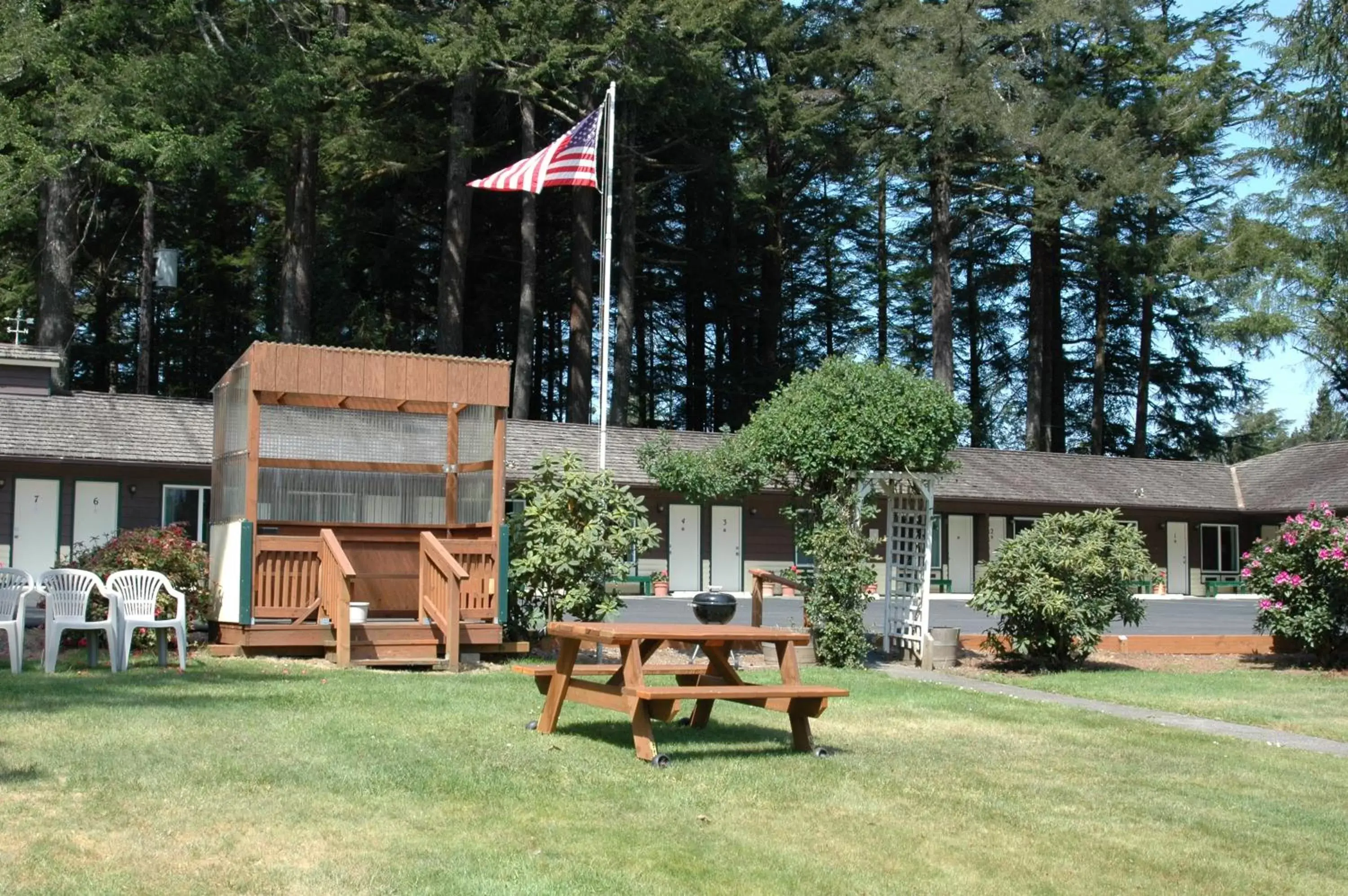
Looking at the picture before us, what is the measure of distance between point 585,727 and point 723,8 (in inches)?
1015

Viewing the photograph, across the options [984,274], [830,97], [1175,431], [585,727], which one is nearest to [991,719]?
[585,727]

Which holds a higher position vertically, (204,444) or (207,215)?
(207,215)

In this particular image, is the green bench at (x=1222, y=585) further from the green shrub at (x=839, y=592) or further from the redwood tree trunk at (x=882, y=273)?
the green shrub at (x=839, y=592)

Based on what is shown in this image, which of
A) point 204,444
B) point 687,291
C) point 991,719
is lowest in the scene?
point 991,719

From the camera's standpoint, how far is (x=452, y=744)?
8.34 metres

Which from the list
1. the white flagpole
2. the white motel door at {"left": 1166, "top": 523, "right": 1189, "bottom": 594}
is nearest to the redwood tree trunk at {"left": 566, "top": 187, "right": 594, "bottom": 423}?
the white flagpole

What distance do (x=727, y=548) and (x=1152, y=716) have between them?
2078 cm

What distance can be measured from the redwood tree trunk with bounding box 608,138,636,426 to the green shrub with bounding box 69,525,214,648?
22316 millimetres

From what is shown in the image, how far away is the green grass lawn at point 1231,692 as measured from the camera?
12.4m

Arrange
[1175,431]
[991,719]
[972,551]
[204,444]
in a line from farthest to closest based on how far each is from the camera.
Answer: [1175,431], [972,551], [204,444], [991,719]

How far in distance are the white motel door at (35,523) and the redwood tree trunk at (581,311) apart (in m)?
13.6

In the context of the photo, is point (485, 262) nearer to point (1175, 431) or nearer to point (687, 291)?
point (687, 291)

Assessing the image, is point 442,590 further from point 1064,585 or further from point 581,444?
point 581,444

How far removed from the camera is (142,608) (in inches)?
482
